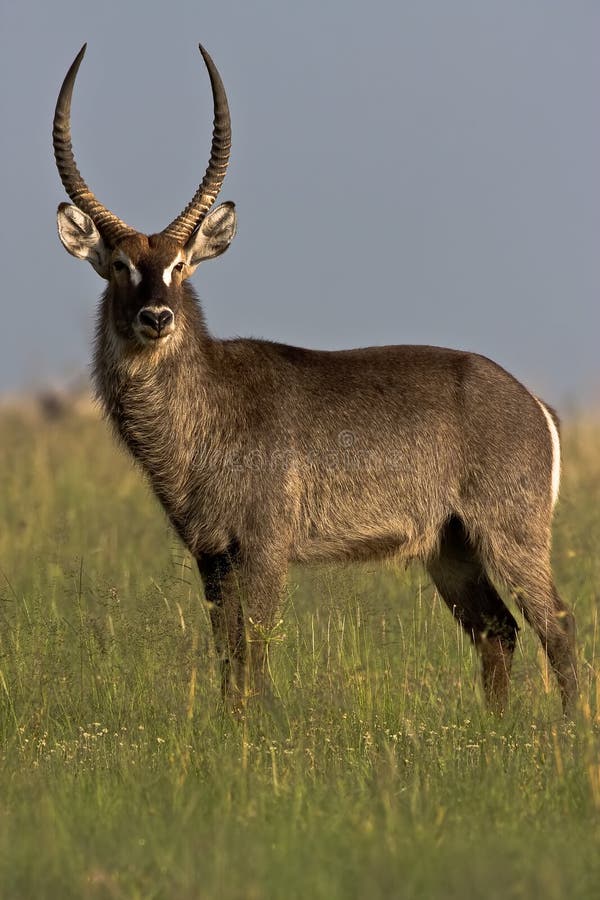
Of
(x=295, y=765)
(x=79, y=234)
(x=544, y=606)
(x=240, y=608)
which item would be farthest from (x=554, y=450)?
(x=295, y=765)

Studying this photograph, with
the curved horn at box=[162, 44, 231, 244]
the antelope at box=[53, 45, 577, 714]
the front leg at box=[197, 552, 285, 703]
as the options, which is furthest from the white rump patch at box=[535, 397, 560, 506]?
the curved horn at box=[162, 44, 231, 244]

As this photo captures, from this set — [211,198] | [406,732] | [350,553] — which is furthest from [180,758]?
[211,198]

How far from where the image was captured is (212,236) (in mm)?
6637

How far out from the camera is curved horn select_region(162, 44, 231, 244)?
6.49 meters

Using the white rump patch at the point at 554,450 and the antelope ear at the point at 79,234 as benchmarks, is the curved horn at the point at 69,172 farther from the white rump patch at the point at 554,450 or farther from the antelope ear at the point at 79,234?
the white rump patch at the point at 554,450

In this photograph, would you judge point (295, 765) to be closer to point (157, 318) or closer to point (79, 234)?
point (157, 318)

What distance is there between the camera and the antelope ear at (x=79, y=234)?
251 inches

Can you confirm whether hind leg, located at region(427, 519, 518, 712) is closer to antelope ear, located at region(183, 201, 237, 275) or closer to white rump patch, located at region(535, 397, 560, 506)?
white rump patch, located at region(535, 397, 560, 506)

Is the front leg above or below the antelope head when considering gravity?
below

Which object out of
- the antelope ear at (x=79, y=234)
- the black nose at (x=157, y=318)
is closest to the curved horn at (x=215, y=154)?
the antelope ear at (x=79, y=234)

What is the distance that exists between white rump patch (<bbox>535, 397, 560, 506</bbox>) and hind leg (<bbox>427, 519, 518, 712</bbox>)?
512 millimetres

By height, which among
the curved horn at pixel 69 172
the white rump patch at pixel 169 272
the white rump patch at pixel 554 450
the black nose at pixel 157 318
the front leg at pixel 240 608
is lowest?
the front leg at pixel 240 608

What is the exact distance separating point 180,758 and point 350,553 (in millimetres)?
1800

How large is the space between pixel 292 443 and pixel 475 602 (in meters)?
1.36
